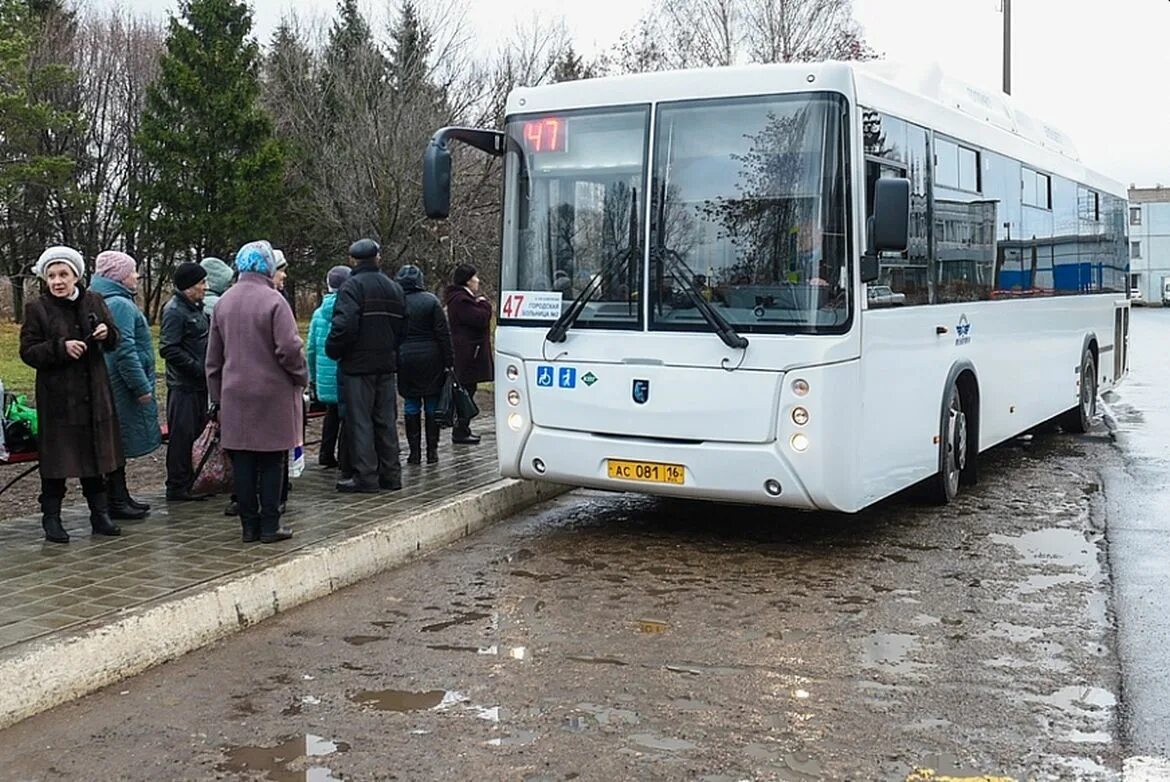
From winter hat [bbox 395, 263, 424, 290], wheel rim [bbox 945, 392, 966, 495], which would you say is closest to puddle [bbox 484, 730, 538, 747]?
wheel rim [bbox 945, 392, 966, 495]

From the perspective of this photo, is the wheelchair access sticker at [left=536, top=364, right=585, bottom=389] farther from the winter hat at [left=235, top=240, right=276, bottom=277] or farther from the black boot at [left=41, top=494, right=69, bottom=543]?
the black boot at [left=41, top=494, right=69, bottom=543]

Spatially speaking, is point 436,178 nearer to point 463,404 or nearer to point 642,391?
point 642,391

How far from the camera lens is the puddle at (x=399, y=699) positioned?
546 centimetres

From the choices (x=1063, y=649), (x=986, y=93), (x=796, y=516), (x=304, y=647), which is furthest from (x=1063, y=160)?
(x=304, y=647)

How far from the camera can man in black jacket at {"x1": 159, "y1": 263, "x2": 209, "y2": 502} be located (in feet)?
29.9

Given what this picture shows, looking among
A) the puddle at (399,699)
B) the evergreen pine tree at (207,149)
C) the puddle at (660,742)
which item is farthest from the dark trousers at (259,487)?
the evergreen pine tree at (207,149)

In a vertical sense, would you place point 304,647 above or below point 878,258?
below

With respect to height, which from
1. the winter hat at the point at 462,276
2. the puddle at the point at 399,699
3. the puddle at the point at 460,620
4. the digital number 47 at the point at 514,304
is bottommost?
the puddle at the point at 399,699

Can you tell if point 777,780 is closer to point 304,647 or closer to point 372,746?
point 372,746

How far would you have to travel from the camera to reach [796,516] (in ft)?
32.3

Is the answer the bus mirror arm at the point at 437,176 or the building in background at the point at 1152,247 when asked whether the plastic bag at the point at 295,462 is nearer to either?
the bus mirror arm at the point at 437,176

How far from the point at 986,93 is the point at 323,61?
26393mm

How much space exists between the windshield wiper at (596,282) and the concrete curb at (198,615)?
1565 mm

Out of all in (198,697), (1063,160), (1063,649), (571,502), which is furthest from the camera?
(1063,160)
